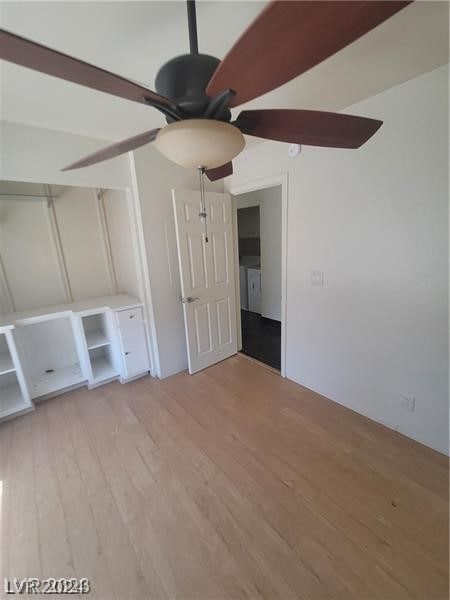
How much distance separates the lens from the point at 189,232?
100 inches

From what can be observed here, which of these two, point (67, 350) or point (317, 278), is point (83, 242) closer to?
point (67, 350)

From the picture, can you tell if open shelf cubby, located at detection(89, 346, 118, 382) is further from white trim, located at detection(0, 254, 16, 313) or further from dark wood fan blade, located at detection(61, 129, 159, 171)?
dark wood fan blade, located at detection(61, 129, 159, 171)

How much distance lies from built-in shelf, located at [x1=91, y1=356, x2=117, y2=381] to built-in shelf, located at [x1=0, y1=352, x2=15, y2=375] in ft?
2.38

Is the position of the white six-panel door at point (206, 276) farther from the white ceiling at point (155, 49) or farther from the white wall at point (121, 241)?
the white ceiling at point (155, 49)

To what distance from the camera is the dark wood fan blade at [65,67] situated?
1.99ft

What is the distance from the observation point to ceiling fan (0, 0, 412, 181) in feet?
1.85

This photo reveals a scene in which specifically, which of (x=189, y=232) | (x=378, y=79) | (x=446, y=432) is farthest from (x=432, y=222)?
(x=189, y=232)

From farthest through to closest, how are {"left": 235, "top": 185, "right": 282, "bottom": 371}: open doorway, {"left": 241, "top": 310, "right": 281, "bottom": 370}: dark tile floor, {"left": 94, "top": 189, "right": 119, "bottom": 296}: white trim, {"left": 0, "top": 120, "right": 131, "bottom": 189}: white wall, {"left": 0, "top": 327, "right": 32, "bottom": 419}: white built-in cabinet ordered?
{"left": 235, "top": 185, "right": 282, "bottom": 371}: open doorway, {"left": 241, "top": 310, "right": 281, "bottom": 370}: dark tile floor, {"left": 94, "top": 189, "right": 119, "bottom": 296}: white trim, {"left": 0, "top": 327, "right": 32, "bottom": 419}: white built-in cabinet, {"left": 0, "top": 120, "right": 131, "bottom": 189}: white wall

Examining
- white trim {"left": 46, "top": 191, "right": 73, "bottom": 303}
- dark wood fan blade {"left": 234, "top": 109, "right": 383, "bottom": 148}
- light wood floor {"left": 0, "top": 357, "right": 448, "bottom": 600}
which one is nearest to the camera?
dark wood fan blade {"left": 234, "top": 109, "right": 383, "bottom": 148}

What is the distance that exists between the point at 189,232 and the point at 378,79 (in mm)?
1785

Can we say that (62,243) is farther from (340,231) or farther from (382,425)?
(382,425)

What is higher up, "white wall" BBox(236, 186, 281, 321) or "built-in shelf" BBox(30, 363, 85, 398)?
"white wall" BBox(236, 186, 281, 321)

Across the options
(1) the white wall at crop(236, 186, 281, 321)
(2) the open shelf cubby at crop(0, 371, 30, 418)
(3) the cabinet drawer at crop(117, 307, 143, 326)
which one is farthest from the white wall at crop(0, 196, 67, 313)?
(1) the white wall at crop(236, 186, 281, 321)

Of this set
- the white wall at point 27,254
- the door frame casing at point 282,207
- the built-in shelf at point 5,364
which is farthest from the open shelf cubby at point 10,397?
the door frame casing at point 282,207
